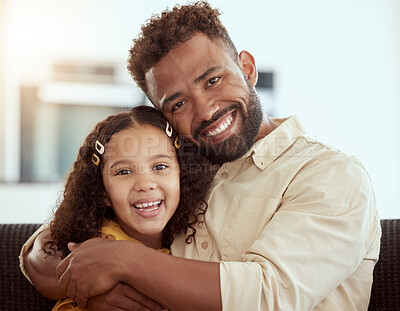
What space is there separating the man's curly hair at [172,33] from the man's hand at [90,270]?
0.74 metres

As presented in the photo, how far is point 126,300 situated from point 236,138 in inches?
26.9

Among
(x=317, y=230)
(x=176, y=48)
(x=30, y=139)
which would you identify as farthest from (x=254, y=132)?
(x=30, y=139)

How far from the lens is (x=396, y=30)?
16.7 ft

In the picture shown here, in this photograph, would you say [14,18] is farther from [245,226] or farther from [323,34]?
[245,226]

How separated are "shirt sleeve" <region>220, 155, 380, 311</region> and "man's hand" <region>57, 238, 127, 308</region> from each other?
0.98ft

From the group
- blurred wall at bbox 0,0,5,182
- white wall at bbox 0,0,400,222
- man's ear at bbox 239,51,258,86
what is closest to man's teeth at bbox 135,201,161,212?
man's ear at bbox 239,51,258,86

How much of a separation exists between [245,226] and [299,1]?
13.0 feet

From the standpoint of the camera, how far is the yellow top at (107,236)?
1513 millimetres

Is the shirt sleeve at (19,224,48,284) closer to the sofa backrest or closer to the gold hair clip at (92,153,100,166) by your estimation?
the gold hair clip at (92,153,100,166)

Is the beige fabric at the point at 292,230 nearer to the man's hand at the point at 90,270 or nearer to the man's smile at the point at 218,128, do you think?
the man's smile at the point at 218,128

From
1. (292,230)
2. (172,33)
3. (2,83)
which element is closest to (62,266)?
(292,230)

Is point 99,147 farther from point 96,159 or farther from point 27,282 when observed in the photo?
point 27,282

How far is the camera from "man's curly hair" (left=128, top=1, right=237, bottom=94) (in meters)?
1.74

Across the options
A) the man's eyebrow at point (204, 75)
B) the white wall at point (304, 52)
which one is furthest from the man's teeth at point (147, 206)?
the white wall at point (304, 52)
